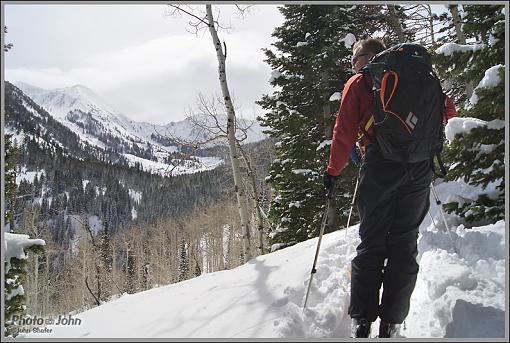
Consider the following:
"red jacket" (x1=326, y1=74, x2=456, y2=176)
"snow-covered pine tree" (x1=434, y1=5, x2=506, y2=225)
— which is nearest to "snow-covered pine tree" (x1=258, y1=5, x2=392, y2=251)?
"snow-covered pine tree" (x1=434, y1=5, x2=506, y2=225)

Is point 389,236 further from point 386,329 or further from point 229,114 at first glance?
point 229,114

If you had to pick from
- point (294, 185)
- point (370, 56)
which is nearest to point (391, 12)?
point (294, 185)

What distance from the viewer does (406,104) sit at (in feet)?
9.17

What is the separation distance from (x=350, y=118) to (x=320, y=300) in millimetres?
1937

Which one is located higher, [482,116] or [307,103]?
[307,103]

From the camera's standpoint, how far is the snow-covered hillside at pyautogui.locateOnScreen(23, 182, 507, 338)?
302 centimetres

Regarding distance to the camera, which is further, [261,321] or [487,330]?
[261,321]

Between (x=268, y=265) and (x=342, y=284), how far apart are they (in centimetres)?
137

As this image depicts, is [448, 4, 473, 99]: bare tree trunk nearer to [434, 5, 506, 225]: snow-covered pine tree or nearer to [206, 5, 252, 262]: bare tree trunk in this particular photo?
[434, 5, 506, 225]: snow-covered pine tree

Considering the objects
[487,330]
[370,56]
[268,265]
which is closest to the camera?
[487,330]

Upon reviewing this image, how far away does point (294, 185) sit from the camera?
1294 cm

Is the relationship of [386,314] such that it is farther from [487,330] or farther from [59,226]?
[59,226]

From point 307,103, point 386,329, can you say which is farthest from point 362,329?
point 307,103

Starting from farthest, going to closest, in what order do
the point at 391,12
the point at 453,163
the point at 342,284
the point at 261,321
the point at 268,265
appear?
the point at 391,12 < the point at 268,265 < the point at 453,163 < the point at 342,284 < the point at 261,321
